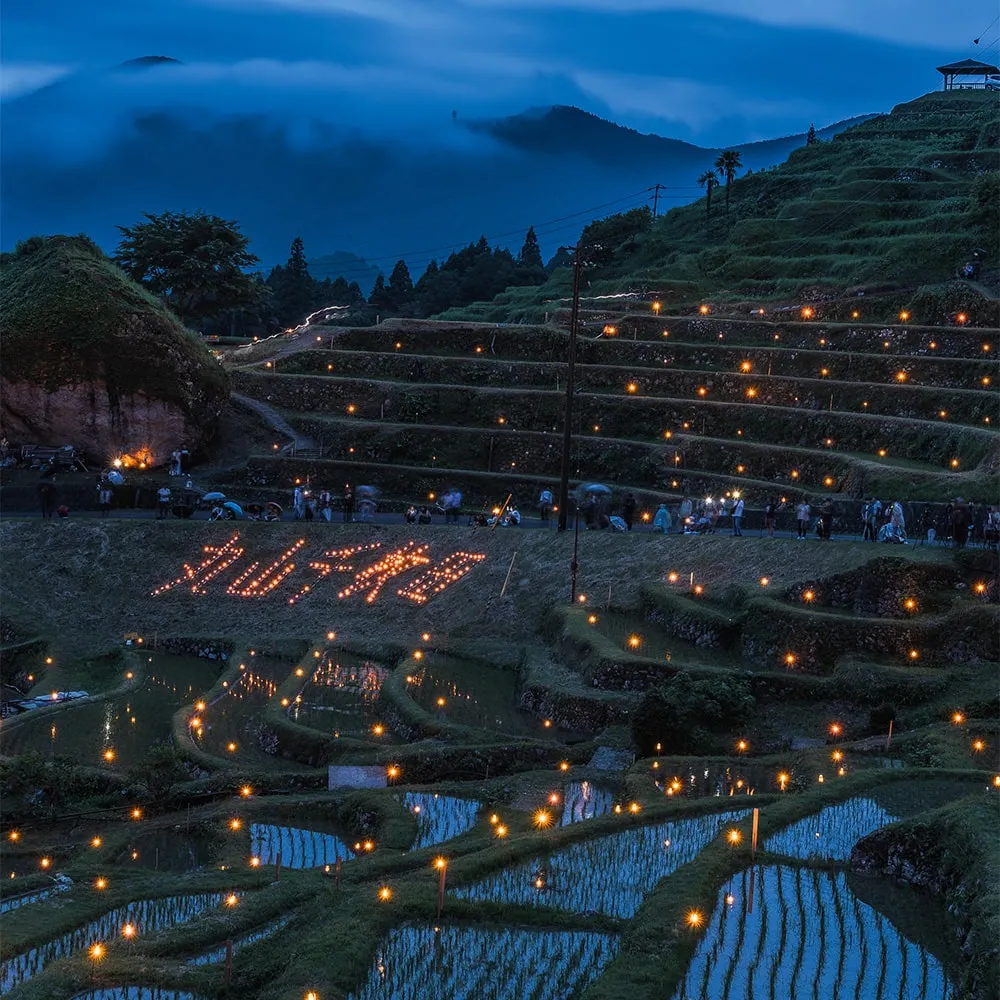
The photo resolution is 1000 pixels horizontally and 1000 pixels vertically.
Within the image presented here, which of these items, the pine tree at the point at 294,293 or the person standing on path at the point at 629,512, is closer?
the person standing on path at the point at 629,512

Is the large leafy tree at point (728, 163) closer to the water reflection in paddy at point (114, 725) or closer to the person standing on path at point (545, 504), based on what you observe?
the person standing on path at point (545, 504)

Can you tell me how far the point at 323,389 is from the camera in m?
64.8

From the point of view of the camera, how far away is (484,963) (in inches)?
688

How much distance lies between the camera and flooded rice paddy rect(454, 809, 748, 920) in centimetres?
1989

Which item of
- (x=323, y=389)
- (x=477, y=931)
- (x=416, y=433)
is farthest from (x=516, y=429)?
(x=477, y=931)

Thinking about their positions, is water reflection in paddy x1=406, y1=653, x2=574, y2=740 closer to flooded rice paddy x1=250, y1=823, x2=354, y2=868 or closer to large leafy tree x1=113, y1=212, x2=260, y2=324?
flooded rice paddy x1=250, y1=823, x2=354, y2=868

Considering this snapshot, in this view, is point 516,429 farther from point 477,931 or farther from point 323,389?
point 477,931

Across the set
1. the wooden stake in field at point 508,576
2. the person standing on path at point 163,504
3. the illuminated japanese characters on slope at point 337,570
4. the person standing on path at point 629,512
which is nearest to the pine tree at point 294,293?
the person standing on path at point 163,504

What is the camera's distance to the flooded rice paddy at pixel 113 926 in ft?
62.1

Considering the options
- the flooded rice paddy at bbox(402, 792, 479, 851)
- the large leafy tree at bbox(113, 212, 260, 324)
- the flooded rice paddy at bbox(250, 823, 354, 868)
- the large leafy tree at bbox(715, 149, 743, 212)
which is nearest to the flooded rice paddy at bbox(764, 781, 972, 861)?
A: the flooded rice paddy at bbox(402, 792, 479, 851)

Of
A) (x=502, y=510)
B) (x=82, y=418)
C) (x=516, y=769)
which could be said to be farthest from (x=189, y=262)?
(x=516, y=769)

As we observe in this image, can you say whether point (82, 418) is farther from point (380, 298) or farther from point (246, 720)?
point (380, 298)

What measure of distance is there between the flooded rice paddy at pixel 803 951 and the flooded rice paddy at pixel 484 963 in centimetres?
151

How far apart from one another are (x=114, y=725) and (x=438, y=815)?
35.9 ft
